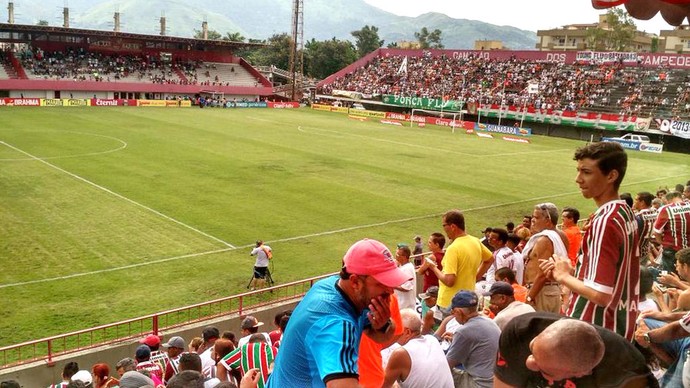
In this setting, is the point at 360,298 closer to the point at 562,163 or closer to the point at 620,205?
the point at 620,205

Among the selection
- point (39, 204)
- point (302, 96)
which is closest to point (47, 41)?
point (302, 96)

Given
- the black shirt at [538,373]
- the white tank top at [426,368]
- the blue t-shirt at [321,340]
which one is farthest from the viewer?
the white tank top at [426,368]

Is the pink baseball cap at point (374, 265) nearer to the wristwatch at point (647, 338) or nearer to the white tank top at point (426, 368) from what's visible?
the white tank top at point (426, 368)

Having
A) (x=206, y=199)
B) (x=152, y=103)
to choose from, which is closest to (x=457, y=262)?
(x=206, y=199)

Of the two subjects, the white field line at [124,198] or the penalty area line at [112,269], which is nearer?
the penalty area line at [112,269]

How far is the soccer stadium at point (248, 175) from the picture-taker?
11.4 meters

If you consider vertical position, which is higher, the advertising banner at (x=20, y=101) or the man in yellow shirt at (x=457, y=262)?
the man in yellow shirt at (x=457, y=262)

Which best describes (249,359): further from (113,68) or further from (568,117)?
(113,68)

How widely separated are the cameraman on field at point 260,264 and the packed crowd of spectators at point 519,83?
150 feet

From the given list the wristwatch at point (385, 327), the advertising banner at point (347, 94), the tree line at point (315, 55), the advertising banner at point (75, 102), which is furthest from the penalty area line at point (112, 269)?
the tree line at point (315, 55)

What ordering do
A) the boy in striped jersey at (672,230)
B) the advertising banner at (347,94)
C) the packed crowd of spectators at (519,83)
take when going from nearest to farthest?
the boy in striped jersey at (672,230), the packed crowd of spectators at (519,83), the advertising banner at (347,94)

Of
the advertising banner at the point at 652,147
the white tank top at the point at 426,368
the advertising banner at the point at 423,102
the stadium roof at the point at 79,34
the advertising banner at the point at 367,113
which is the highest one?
the stadium roof at the point at 79,34

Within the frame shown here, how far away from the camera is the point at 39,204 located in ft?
69.6

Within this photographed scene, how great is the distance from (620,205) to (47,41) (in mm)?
74060
